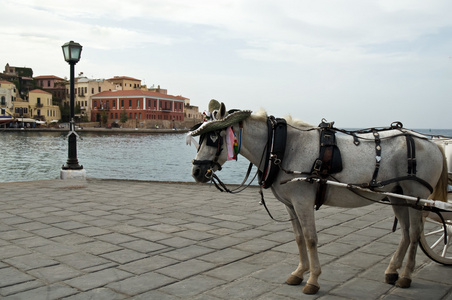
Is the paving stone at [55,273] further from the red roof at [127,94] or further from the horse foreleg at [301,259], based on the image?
the red roof at [127,94]

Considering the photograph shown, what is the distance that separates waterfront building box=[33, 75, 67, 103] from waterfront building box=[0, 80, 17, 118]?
1296 centimetres

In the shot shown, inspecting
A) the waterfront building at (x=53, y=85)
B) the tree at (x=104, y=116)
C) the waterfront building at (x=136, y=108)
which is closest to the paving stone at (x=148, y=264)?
the waterfront building at (x=136, y=108)

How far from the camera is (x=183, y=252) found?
4461 millimetres

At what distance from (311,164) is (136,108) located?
84756 mm

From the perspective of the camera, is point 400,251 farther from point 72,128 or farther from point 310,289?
point 72,128

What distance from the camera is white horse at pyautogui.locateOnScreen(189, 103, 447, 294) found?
11.0ft

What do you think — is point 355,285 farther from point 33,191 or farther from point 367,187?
point 33,191

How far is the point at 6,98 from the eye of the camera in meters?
75.5

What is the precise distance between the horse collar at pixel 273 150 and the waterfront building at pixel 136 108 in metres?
82.9

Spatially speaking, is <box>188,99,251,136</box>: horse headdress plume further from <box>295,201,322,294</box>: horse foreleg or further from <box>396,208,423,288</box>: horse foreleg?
<box>396,208,423,288</box>: horse foreleg

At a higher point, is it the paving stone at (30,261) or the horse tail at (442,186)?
the horse tail at (442,186)

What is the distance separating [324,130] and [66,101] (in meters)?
95.4

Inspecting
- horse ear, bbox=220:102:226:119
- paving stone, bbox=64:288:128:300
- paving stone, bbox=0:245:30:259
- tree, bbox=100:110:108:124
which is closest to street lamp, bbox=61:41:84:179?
paving stone, bbox=0:245:30:259

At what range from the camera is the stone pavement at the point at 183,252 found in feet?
11.2
